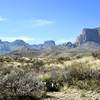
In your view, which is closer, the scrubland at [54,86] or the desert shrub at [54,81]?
the scrubland at [54,86]

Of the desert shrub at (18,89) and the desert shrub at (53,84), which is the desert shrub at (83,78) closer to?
the desert shrub at (53,84)

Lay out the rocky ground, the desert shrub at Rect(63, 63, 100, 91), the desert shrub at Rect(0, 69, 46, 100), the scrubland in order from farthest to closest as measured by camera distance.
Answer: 1. the desert shrub at Rect(63, 63, 100, 91)
2. the rocky ground
3. the scrubland
4. the desert shrub at Rect(0, 69, 46, 100)

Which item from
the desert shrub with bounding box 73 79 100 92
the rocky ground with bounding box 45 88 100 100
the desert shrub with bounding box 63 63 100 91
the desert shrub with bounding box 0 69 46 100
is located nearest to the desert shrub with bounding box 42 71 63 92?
the desert shrub with bounding box 63 63 100 91

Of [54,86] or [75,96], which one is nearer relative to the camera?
[75,96]

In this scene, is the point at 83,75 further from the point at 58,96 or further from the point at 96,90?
the point at 58,96

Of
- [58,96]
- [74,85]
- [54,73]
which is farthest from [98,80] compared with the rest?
[58,96]

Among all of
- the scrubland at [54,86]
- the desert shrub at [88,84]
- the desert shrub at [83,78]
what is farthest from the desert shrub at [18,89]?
the desert shrub at [83,78]

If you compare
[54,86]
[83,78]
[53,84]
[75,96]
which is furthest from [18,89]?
[83,78]

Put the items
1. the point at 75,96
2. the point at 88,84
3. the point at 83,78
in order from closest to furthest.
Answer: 1. the point at 75,96
2. the point at 88,84
3. the point at 83,78

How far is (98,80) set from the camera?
16.8m

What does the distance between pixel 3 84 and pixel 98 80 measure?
270 inches

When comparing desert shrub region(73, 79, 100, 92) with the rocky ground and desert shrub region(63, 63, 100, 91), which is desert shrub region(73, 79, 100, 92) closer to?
desert shrub region(63, 63, 100, 91)

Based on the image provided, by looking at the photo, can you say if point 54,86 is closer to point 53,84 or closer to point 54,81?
point 53,84

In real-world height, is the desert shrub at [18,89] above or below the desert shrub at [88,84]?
above
